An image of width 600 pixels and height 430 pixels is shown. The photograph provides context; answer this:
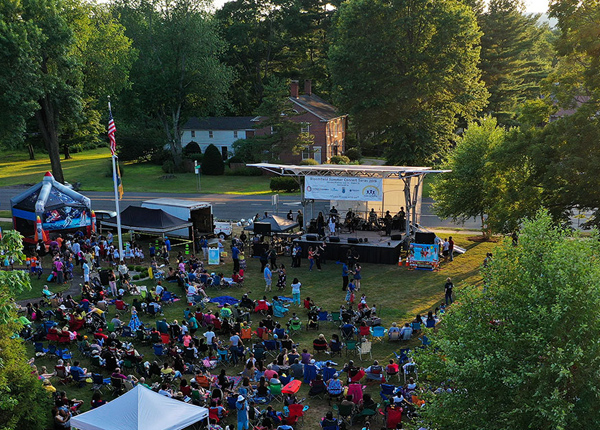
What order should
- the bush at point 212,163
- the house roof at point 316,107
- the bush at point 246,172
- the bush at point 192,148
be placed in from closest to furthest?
the bush at point 246,172 → the house roof at point 316,107 → the bush at point 212,163 → the bush at point 192,148

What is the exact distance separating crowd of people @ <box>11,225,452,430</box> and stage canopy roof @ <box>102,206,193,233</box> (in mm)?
4524

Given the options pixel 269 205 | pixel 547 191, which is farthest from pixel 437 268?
pixel 269 205

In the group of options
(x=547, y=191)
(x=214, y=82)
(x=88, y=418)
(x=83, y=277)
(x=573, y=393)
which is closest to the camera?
(x=573, y=393)

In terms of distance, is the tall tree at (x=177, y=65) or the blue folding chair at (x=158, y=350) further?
the tall tree at (x=177, y=65)

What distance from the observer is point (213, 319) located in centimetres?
2117

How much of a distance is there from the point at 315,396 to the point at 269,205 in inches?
1224

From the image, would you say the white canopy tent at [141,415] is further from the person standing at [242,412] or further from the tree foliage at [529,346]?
the tree foliage at [529,346]

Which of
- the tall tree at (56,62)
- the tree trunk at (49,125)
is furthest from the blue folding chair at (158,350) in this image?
the tree trunk at (49,125)

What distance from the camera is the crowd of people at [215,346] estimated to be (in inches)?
603

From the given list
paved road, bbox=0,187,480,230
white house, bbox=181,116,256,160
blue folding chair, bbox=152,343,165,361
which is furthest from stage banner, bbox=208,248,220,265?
white house, bbox=181,116,256,160

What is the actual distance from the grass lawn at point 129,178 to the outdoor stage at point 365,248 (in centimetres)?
2255

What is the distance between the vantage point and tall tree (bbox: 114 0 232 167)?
62500 millimetres

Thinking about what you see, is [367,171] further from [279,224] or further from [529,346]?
[529,346]

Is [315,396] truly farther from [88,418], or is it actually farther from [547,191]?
[547,191]
